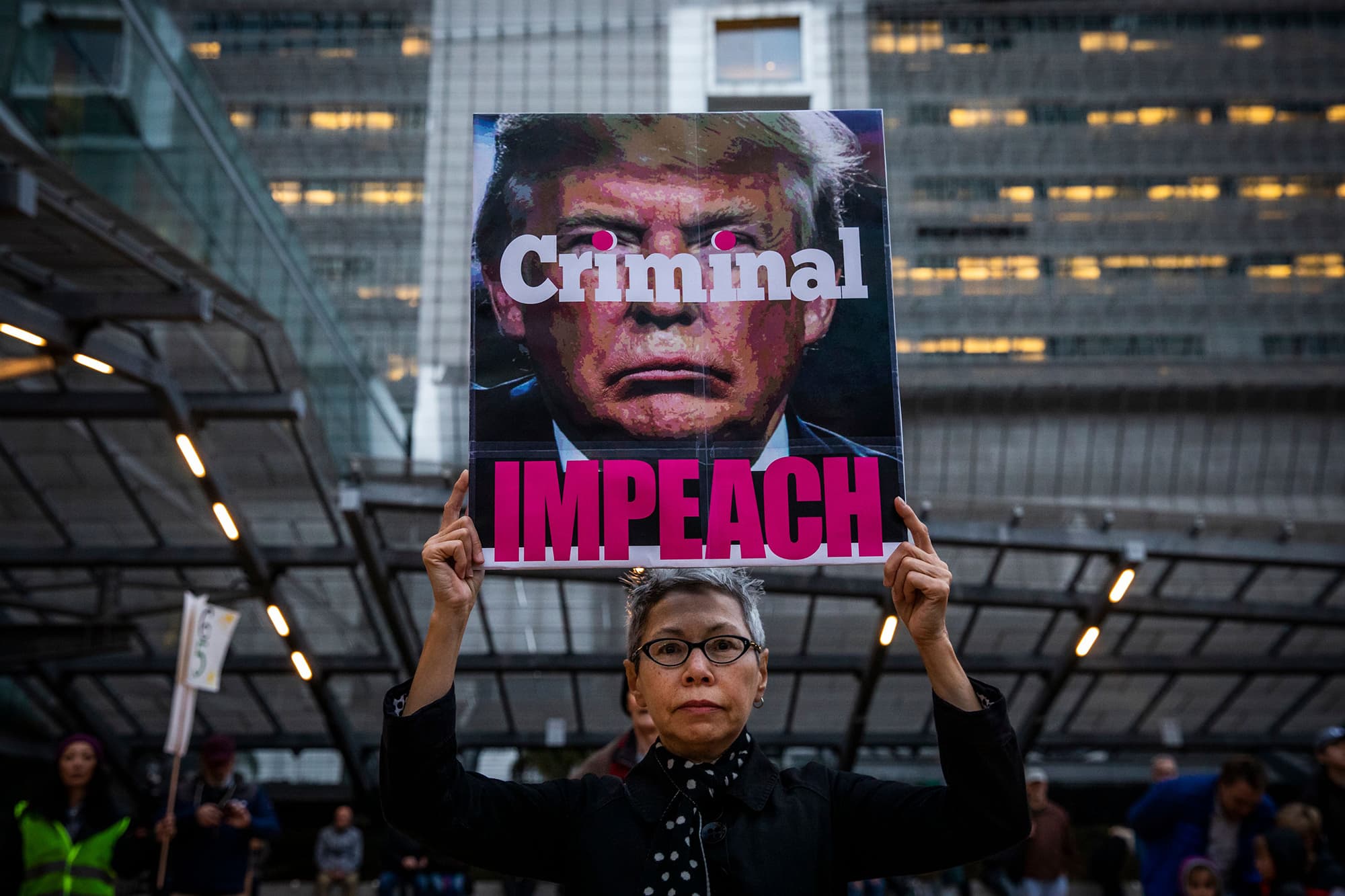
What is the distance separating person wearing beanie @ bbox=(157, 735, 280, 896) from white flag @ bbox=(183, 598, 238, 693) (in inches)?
75.7

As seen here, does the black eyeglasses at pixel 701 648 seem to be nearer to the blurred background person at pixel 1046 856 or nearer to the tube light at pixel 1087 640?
the blurred background person at pixel 1046 856

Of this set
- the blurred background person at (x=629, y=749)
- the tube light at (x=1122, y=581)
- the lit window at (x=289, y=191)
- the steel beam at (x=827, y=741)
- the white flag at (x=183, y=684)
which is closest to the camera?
the blurred background person at (x=629, y=749)

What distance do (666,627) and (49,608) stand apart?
43.5 feet

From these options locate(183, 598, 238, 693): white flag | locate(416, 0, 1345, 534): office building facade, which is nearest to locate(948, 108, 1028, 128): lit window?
locate(416, 0, 1345, 534): office building facade

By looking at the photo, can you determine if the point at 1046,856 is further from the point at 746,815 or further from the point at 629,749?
the point at 746,815

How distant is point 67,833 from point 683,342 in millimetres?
5060

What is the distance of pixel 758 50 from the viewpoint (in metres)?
32.4

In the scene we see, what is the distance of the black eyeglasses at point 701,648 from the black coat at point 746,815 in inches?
8.0

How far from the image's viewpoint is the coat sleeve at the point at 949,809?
7.06ft

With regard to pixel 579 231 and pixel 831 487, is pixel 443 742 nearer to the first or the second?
pixel 831 487

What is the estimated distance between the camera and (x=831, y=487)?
273 cm

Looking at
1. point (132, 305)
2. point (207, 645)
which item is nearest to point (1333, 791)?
point (207, 645)

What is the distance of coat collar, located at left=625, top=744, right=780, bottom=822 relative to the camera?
2225mm

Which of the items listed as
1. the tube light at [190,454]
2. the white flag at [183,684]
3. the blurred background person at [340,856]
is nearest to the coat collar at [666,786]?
the white flag at [183,684]
